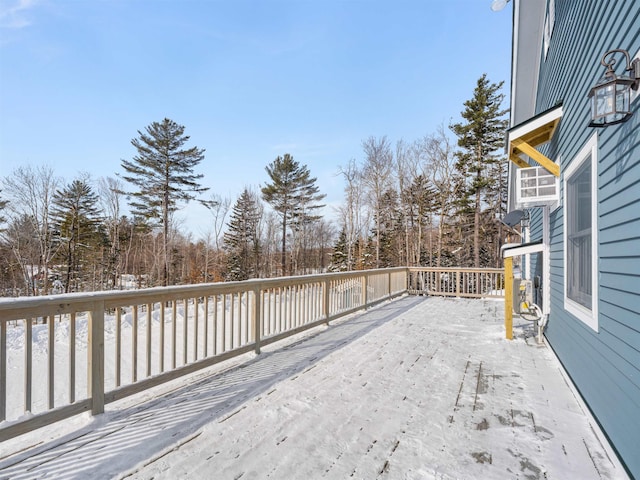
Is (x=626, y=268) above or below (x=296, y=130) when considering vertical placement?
below

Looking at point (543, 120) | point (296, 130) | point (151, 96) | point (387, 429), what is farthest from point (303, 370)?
point (296, 130)

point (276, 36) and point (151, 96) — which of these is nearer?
point (276, 36)

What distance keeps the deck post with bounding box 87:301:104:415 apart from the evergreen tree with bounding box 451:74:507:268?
17.5 metres

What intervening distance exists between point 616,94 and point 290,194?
71.1 ft

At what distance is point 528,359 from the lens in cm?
384

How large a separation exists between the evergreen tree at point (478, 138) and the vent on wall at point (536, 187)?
13.8 m

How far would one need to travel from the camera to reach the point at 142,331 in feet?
25.6

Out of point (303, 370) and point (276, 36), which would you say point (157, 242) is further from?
point (303, 370)

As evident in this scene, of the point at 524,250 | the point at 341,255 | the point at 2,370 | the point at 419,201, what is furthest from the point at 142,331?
the point at 419,201

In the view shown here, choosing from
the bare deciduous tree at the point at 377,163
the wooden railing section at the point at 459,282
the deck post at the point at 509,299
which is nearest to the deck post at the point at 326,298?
the deck post at the point at 509,299

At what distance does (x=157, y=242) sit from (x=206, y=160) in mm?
7588

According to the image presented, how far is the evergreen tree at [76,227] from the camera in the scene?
17.5 m

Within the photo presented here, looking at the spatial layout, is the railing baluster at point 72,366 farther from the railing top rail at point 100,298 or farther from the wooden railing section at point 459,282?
the wooden railing section at point 459,282

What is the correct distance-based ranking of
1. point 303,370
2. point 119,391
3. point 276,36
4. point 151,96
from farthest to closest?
point 151,96, point 276,36, point 303,370, point 119,391
